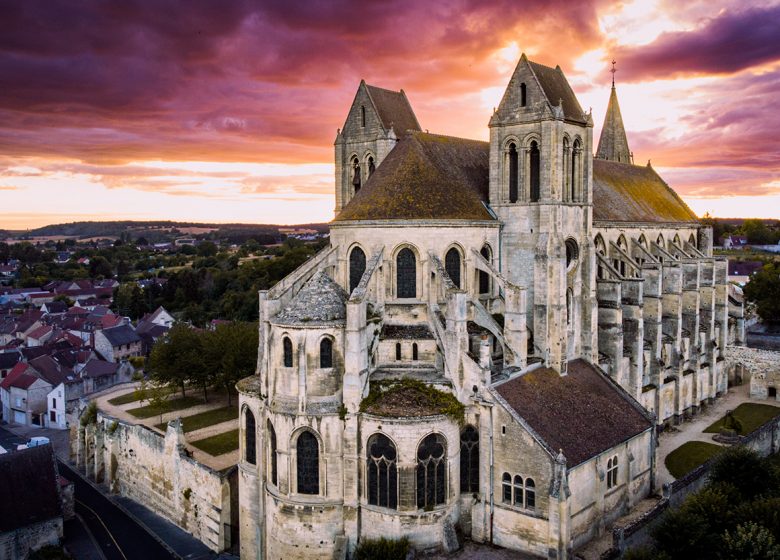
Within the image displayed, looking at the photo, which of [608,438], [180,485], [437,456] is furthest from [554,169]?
[180,485]

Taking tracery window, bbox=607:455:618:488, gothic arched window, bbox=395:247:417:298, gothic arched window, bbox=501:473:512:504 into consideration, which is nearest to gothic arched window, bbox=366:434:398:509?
gothic arched window, bbox=501:473:512:504

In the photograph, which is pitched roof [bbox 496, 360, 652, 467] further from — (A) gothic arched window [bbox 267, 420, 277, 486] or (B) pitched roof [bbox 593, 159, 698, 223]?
(B) pitched roof [bbox 593, 159, 698, 223]

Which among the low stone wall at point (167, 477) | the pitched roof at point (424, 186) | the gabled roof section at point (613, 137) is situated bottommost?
the low stone wall at point (167, 477)

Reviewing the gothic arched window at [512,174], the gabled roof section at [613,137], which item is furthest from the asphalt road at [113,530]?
the gabled roof section at [613,137]

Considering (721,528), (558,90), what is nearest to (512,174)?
(558,90)

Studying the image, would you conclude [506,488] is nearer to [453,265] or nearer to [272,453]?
[272,453]

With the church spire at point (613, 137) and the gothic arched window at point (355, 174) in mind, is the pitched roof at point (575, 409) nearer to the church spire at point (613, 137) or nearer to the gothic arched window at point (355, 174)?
the gothic arched window at point (355, 174)

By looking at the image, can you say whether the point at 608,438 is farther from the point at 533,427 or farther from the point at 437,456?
the point at 437,456
